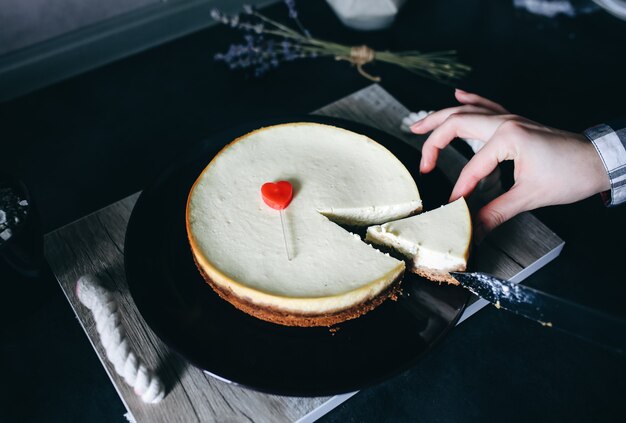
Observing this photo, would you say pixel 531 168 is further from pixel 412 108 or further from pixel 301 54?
pixel 301 54

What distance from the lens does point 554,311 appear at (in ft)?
2.77

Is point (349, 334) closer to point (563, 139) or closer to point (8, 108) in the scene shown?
point (563, 139)

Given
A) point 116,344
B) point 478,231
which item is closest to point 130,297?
point 116,344

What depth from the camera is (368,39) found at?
69.9 inches

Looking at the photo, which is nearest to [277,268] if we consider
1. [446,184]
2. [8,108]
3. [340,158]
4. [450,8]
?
[340,158]

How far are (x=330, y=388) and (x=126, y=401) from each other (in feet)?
1.22

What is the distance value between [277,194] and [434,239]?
0.32 meters

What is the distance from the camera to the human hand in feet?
3.23

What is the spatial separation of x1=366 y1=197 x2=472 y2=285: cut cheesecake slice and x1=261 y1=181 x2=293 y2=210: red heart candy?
0.18 m

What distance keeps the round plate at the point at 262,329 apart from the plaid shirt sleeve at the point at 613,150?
42 centimetres

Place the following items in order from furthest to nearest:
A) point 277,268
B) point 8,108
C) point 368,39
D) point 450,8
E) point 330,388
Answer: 1. point 450,8
2. point 368,39
3. point 8,108
4. point 277,268
5. point 330,388

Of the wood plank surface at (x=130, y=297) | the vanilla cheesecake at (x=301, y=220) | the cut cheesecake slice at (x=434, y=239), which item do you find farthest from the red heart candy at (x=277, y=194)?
the wood plank surface at (x=130, y=297)

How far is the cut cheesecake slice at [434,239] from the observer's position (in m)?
0.95

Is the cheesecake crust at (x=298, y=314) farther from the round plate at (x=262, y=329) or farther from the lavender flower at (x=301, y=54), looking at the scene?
the lavender flower at (x=301, y=54)
